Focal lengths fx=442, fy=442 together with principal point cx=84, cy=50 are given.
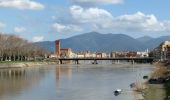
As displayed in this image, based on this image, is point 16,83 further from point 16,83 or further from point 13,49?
point 13,49

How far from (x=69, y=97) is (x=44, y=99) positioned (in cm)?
234

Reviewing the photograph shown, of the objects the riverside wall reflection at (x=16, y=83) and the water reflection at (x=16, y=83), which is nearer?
the water reflection at (x=16, y=83)

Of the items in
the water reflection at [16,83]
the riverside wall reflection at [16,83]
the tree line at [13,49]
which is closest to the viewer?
the water reflection at [16,83]

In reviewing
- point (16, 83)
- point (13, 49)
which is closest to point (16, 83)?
point (16, 83)

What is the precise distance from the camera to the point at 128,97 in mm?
38344

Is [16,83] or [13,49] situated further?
[13,49]

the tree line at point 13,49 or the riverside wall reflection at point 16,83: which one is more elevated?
the tree line at point 13,49

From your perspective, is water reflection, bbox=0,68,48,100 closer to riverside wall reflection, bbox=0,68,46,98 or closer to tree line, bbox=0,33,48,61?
riverside wall reflection, bbox=0,68,46,98

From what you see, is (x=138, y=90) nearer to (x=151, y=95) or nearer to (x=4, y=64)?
(x=151, y=95)

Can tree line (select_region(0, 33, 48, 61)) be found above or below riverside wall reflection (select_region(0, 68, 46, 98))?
above

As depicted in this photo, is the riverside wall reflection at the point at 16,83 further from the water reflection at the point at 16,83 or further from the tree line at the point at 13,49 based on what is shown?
the tree line at the point at 13,49

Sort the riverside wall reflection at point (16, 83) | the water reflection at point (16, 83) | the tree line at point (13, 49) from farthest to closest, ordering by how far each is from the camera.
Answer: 1. the tree line at point (13, 49)
2. the riverside wall reflection at point (16, 83)
3. the water reflection at point (16, 83)

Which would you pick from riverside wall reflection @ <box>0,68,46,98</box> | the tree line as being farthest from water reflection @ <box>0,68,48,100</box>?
the tree line

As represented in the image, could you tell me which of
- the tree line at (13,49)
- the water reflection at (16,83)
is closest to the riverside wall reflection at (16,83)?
the water reflection at (16,83)
